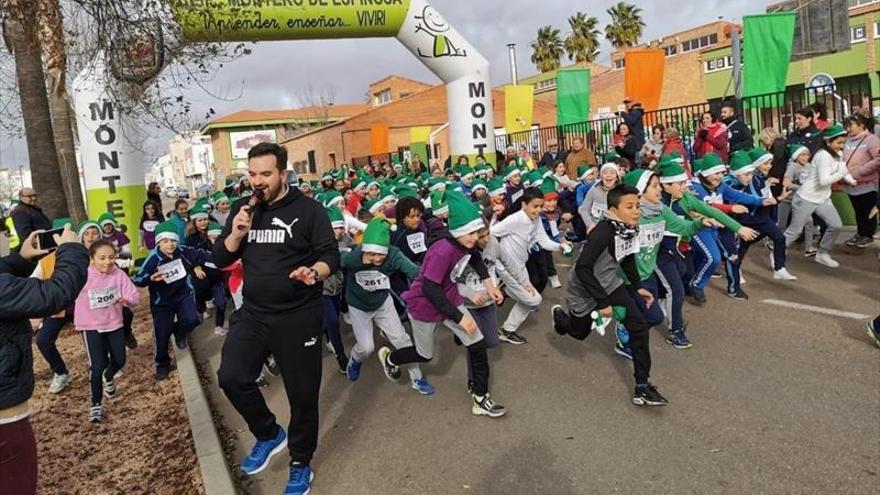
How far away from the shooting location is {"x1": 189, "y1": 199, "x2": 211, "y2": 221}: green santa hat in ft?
32.0

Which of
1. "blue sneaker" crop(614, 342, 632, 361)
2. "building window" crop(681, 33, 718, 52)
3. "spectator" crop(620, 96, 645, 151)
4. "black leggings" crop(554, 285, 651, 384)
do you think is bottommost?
"blue sneaker" crop(614, 342, 632, 361)

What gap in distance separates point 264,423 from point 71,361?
5370mm

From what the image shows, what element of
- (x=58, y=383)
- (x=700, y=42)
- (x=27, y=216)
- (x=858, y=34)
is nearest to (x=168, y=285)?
(x=58, y=383)

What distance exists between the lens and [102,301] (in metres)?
6.07

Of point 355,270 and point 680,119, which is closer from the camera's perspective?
point 355,270

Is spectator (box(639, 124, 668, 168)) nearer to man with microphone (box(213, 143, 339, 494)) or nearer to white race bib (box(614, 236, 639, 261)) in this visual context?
white race bib (box(614, 236, 639, 261))

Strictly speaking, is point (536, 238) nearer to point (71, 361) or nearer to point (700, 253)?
point (700, 253)

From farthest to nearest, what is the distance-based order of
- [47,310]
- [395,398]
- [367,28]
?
[367,28]
[395,398]
[47,310]

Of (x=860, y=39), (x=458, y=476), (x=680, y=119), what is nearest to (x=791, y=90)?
(x=680, y=119)

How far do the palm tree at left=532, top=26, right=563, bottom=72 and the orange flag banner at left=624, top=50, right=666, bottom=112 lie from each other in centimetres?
5794

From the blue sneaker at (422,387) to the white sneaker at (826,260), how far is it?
607cm

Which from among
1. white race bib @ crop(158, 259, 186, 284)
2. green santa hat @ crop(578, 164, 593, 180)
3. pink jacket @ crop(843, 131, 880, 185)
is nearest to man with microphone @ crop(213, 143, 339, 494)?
white race bib @ crop(158, 259, 186, 284)

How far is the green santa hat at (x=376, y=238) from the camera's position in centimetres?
569

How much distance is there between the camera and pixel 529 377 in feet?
19.6
